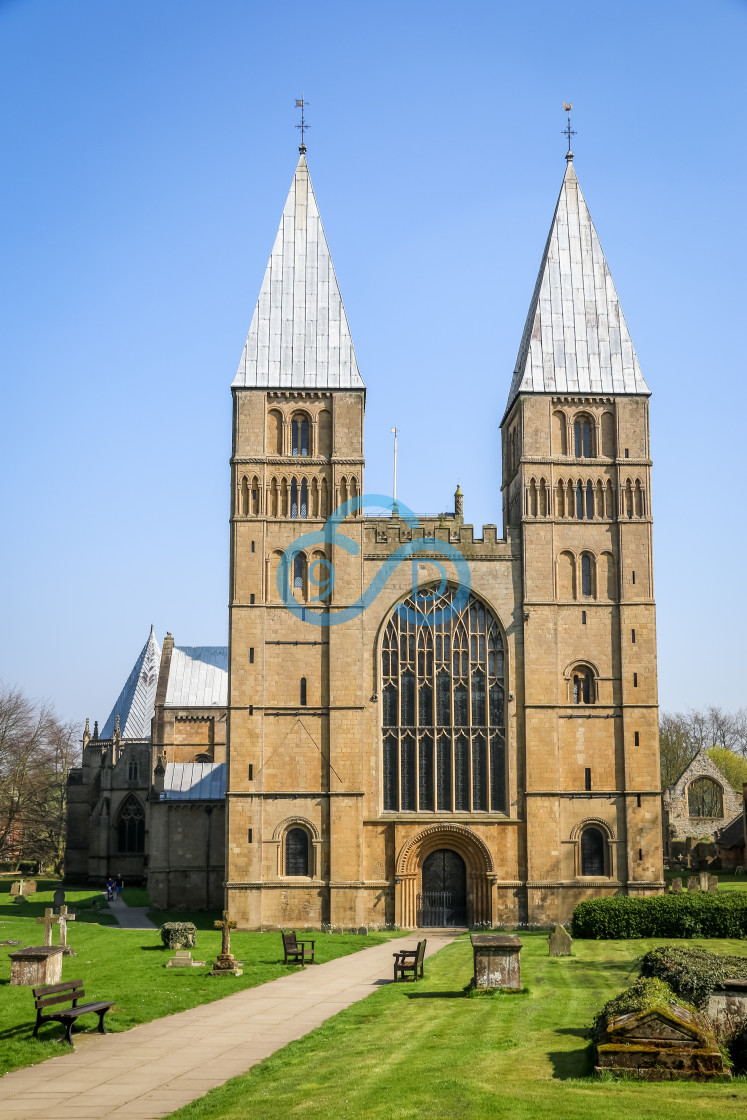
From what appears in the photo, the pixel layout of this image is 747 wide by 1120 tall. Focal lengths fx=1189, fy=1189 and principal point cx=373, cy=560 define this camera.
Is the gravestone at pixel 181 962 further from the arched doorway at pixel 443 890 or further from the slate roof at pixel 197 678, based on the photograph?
the slate roof at pixel 197 678

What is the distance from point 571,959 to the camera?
31.1m

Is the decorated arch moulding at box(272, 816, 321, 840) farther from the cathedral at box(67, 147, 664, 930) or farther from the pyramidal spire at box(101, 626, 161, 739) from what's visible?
the pyramidal spire at box(101, 626, 161, 739)

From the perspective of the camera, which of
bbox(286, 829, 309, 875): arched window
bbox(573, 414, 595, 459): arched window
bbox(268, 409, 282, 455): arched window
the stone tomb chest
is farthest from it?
bbox(573, 414, 595, 459): arched window

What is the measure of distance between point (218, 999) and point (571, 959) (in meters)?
11.0

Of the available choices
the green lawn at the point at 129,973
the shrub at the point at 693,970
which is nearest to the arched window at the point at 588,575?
the green lawn at the point at 129,973

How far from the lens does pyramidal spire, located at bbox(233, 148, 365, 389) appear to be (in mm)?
45344

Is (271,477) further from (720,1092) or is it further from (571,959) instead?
(720,1092)

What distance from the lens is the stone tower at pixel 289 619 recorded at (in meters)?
42.0

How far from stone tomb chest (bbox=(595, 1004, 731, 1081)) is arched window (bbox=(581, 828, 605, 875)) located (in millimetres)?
28436

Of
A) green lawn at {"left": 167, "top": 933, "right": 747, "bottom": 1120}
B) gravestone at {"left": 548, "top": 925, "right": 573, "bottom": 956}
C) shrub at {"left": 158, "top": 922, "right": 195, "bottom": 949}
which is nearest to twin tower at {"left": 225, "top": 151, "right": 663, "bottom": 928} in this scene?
shrub at {"left": 158, "top": 922, "right": 195, "bottom": 949}

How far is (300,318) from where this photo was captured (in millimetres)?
46812

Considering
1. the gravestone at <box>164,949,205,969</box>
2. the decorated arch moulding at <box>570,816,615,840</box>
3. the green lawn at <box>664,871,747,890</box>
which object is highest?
the decorated arch moulding at <box>570,816,615,840</box>

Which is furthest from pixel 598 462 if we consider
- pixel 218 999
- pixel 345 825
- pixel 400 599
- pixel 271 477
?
pixel 218 999

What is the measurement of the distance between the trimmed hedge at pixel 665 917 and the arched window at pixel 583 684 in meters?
8.22
